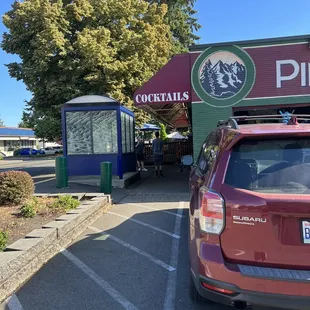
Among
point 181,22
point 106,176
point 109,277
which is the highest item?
point 181,22

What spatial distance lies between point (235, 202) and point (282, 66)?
8.92m

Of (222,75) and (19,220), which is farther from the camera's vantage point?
(222,75)

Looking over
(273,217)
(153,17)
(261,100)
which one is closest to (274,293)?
(273,217)

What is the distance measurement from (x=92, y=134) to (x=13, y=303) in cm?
940

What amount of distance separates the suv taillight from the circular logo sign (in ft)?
27.2

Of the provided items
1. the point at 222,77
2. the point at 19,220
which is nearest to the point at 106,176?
the point at 19,220

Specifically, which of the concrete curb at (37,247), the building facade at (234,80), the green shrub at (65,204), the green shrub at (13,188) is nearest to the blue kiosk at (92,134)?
the building facade at (234,80)

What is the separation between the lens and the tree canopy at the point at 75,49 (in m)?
18.2

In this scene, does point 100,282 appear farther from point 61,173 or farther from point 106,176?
point 61,173

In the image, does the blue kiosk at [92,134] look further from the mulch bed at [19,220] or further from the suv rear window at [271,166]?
the suv rear window at [271,166]

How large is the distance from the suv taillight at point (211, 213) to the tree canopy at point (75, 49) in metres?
16.2

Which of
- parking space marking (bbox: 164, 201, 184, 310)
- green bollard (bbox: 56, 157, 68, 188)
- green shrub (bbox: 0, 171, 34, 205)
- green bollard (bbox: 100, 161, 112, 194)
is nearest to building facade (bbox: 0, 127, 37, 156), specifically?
green bollard (bbox: 56, 157, 68, 188)

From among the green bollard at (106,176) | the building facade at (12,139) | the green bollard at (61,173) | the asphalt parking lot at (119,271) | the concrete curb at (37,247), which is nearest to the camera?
the asphalt parking lot at (119,271)

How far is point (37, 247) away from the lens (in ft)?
16.1
